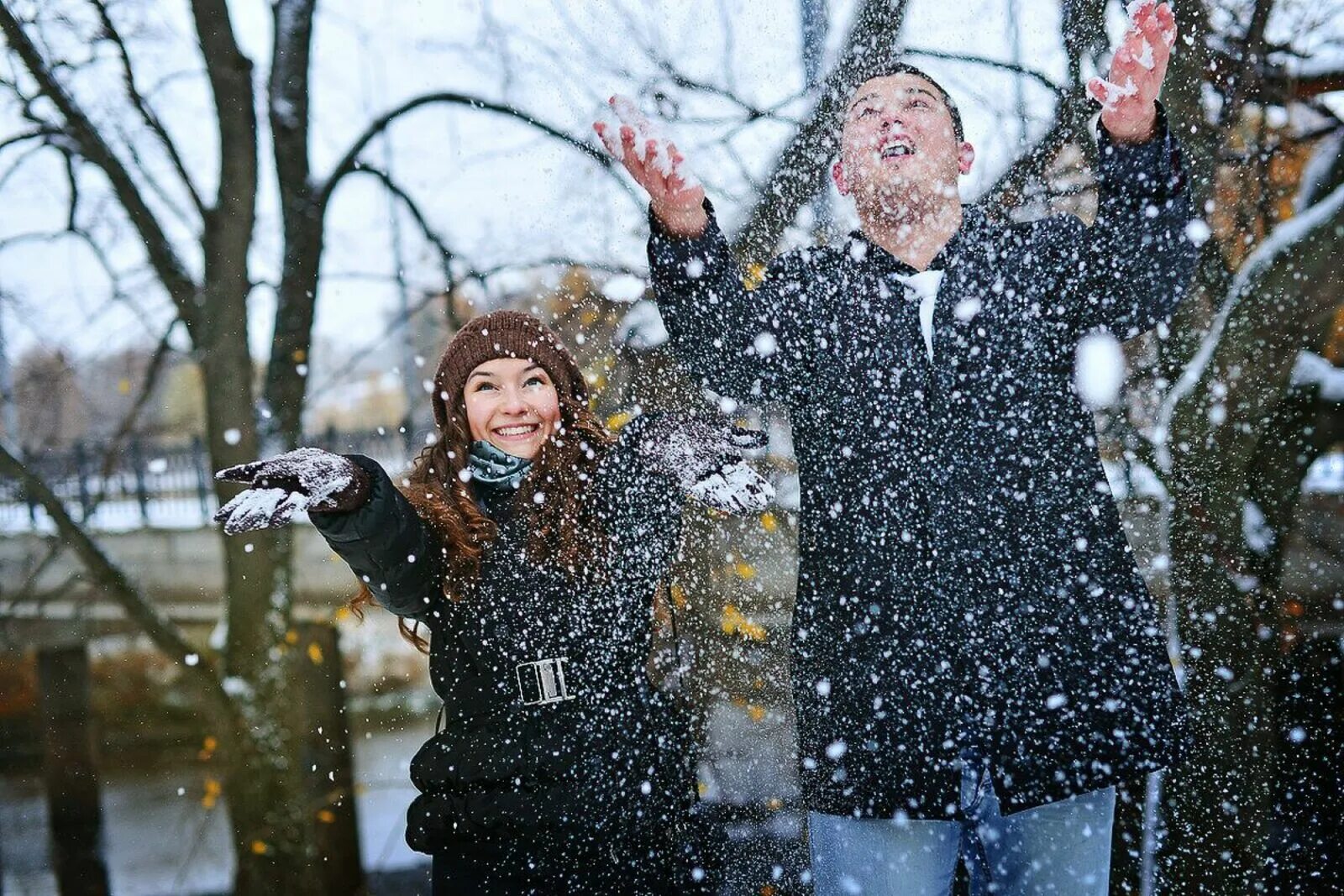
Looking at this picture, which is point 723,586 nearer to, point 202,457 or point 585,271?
point 585,271

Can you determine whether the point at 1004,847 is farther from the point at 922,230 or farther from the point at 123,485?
the point at 123,485

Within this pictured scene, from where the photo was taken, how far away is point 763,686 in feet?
5.31

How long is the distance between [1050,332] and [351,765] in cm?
190

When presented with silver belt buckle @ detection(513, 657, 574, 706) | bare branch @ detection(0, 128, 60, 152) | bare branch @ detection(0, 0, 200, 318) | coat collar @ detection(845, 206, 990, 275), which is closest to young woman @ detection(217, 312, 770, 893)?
silver belt buckle @ detection(513, 657, 574, 706)

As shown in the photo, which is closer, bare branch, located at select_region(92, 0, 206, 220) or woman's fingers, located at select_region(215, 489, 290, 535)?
woman's fingers, located at select_region(215, 489, 290, 535)

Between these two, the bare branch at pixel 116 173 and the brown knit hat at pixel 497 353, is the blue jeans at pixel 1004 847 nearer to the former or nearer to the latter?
the brown knit hat at pixel 497 353

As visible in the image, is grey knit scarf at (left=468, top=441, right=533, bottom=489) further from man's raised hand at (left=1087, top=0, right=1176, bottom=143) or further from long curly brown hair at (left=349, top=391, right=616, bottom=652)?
man's raised hand at (left=1087, top=0, right=1176, bottom=143)

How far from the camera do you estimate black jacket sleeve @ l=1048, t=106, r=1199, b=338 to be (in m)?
1.21

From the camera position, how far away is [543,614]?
1.38 metres

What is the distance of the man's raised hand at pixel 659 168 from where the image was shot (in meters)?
1.19

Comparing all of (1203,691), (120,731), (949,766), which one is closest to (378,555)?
(949,766)

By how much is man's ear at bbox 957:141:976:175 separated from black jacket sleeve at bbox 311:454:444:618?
1.02 m

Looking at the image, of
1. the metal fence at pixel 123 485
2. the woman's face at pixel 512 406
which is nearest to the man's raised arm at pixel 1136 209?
the woman's face at pixel 512 406

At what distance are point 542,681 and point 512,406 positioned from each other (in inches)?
17.4
